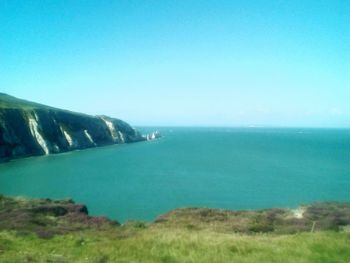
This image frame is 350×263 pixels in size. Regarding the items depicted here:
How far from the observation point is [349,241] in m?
16.2

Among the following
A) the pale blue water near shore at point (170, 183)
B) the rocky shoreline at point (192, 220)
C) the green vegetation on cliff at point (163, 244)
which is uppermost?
the green vegetation on cliff at point (163, 244)

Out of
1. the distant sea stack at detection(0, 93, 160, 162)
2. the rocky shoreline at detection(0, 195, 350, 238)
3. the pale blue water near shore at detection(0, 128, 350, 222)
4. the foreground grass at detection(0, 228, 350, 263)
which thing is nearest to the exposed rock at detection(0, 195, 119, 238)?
the rocky shoreline at detection(0, 195, 350, 238)

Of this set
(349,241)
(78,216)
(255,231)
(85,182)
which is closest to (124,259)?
(349,241)

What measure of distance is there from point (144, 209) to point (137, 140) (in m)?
152

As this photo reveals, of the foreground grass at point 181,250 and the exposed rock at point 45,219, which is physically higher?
the foreground grass at point 181,250

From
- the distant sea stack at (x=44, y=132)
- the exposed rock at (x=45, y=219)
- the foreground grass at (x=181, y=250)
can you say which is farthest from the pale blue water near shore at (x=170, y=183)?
the foreground grass at (x=181, y=250)

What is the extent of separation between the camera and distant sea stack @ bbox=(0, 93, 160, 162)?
109 meters

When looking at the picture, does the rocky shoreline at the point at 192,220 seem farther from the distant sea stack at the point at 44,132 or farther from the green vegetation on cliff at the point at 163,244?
the distant sea stack at the point at 44,132

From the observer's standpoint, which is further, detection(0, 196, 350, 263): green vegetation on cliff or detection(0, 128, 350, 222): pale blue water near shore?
detection(0, 128, 350, 222): pale blue water near shore

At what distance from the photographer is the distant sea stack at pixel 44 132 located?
10944 centimetres

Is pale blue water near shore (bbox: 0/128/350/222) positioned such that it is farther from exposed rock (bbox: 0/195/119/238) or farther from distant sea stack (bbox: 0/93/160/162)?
distant sea stack (bbox: 0/93/160/162)

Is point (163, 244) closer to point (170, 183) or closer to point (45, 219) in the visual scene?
point (45, 219)

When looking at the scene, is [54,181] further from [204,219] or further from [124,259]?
[124,259]

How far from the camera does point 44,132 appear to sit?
12500cm
